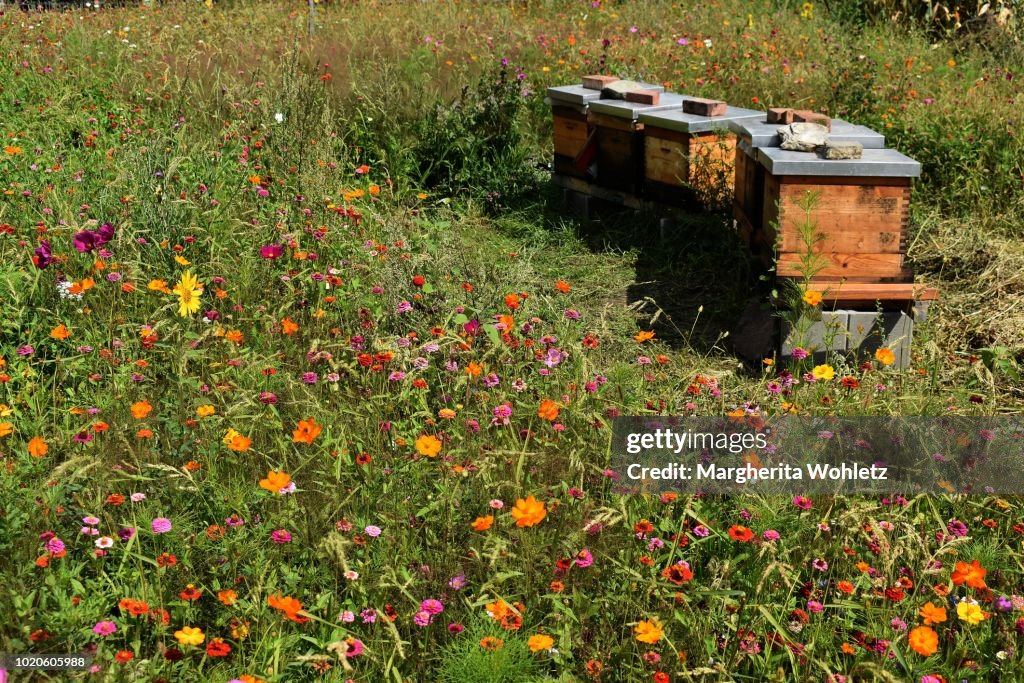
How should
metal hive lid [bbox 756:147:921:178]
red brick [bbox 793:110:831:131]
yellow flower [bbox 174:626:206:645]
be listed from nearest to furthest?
yellow flower [bbox 174:626:206:645]
metal hive lid [bbox 756:147:921:178]
red brick [bbox 793:110:831:131]

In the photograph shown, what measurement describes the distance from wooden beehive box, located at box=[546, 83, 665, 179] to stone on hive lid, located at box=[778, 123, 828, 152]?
1.84 metres

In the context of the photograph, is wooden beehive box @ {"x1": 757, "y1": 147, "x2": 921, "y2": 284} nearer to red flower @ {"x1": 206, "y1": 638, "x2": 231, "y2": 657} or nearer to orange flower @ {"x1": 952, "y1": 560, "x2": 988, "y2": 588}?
orange flower @ {"x1": 952, "y1": 560, "x2": 988, "y2": 588}

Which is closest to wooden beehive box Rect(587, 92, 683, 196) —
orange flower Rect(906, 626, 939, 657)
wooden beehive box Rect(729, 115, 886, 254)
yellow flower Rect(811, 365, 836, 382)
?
wooden beehive box Rect(729, 115, 886, 254)

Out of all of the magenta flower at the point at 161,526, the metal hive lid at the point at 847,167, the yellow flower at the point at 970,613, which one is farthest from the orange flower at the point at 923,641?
the metal hive lid at the point at 847,167

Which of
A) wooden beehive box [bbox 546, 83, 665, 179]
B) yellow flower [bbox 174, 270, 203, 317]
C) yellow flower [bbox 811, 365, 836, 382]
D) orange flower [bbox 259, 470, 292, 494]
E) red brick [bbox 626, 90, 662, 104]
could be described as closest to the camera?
orange flower [bbox 259, 470, 292, 494]

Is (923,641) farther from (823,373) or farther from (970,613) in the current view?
(823,373)

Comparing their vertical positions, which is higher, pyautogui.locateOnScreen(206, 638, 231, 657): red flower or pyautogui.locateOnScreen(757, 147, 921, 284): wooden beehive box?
pyautogui.locateOnScreen(757, 147, 921, 284): wooden beehive box

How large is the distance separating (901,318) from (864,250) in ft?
1.14

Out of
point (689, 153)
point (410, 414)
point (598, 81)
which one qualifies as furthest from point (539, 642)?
point (598, 81)

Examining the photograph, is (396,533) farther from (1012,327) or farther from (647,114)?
(647,114)

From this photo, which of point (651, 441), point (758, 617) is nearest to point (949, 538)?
point (758, 617)

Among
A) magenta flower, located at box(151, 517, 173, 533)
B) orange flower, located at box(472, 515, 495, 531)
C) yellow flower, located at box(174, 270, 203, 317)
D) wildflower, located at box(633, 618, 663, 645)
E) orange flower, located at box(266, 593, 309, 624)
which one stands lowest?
wildflower, located at box(633, 618, 663, 645)

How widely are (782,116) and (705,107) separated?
26.5 inches

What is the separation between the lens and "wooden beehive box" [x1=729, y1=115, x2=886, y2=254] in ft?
15.4
